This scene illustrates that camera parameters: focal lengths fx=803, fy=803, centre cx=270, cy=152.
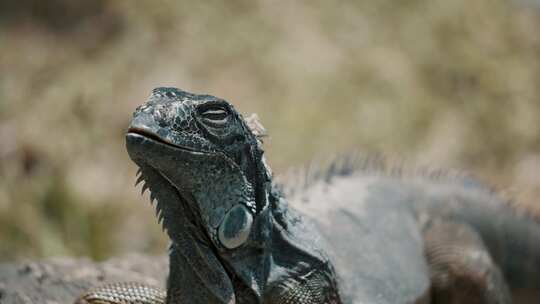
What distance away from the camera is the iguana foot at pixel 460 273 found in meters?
5.29

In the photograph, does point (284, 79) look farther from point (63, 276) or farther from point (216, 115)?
point (216, 115)

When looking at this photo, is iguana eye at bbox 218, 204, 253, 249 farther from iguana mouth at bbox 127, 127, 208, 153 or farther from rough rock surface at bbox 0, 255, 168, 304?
rough rock surface at bbox 0, 255, 168, 304

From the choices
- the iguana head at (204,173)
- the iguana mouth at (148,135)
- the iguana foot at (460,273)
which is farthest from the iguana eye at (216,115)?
the iguana foot at (460,273)

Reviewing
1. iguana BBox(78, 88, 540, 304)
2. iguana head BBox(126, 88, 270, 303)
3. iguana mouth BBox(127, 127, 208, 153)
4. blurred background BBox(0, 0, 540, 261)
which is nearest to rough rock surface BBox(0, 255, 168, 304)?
iguana BBox(78, 88, 540, 304)

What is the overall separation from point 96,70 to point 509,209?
21.6 ft

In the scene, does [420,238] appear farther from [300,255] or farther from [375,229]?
[300,255]

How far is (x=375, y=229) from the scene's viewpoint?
5.07 meters

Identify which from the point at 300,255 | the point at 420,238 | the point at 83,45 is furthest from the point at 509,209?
the point at 83,45

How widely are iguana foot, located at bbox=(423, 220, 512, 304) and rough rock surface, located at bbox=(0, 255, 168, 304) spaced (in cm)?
181

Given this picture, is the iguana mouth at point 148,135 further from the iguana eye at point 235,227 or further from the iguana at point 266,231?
the iguana eye at point 235,227

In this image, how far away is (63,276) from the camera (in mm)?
5090

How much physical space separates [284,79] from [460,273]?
6.55 m

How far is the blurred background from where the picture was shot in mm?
9828

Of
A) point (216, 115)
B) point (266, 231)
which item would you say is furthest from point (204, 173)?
point (266, 231)
